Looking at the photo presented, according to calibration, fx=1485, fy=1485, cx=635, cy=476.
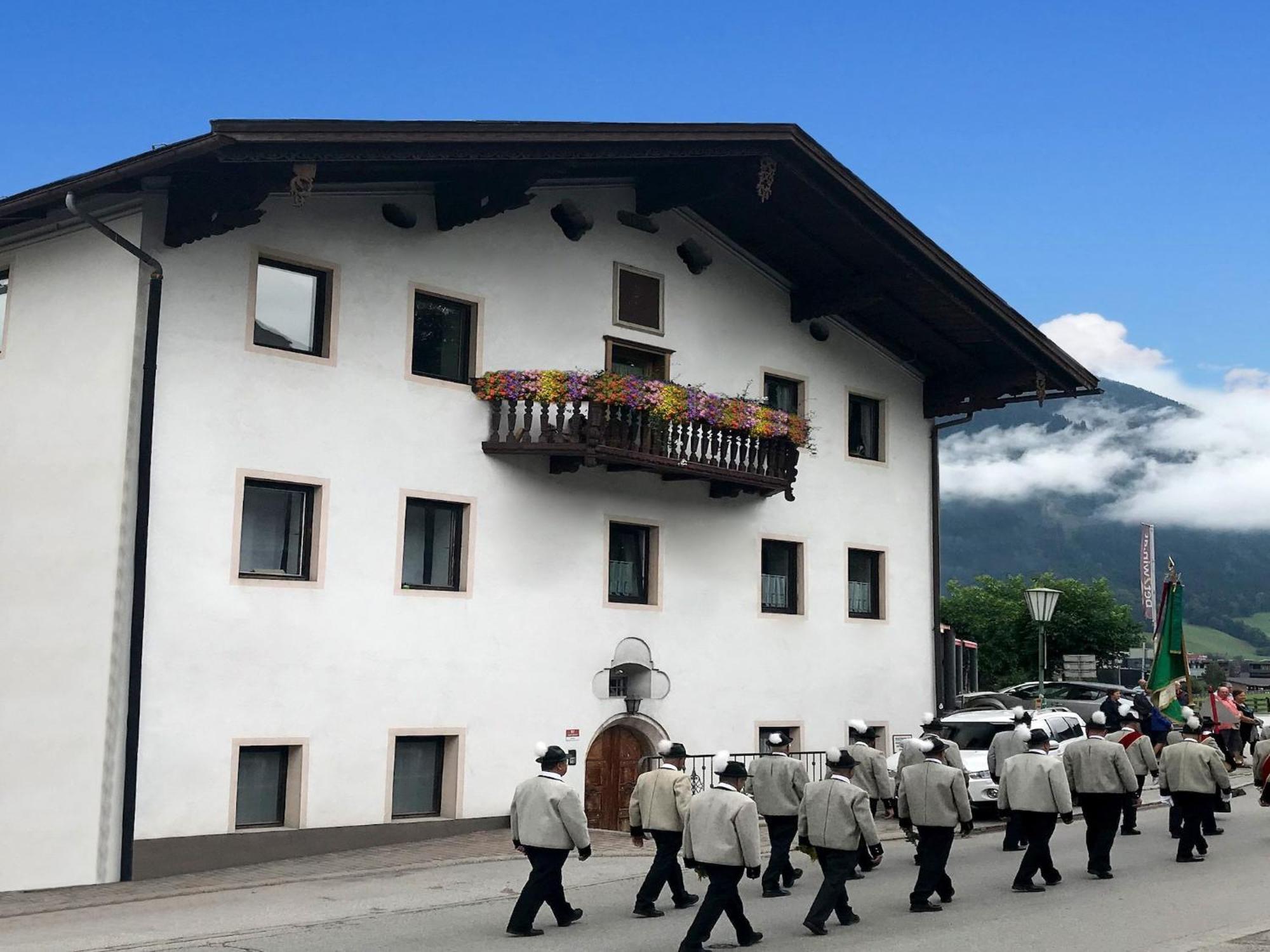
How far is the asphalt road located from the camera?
1248cm

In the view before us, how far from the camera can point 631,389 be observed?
69.3 ft

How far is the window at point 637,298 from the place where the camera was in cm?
2317

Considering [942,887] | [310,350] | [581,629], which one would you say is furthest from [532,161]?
[942,887]

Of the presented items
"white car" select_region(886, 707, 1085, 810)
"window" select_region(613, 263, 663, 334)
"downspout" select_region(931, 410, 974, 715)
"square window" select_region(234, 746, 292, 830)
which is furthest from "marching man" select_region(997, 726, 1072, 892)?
"downspout" select_region(931, 410, 974, 715)

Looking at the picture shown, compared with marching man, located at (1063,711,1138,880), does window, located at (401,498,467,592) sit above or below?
above

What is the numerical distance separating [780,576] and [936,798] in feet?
35.5

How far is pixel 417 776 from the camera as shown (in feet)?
65.8

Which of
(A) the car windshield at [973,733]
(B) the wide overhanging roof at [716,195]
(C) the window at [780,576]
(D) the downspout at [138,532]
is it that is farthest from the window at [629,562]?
(D) the downspout at [138,532]

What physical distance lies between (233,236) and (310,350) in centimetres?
181

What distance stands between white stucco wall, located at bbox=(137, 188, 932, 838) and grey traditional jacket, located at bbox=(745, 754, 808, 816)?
557 cm

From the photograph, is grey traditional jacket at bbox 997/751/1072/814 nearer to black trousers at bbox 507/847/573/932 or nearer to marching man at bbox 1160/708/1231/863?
marching man at bbox 1160/708/1231/863

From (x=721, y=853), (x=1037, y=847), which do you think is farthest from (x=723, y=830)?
(x=1037, y=847)

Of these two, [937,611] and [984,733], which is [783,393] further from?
[984,733]

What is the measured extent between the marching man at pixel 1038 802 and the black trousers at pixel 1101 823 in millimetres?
607
